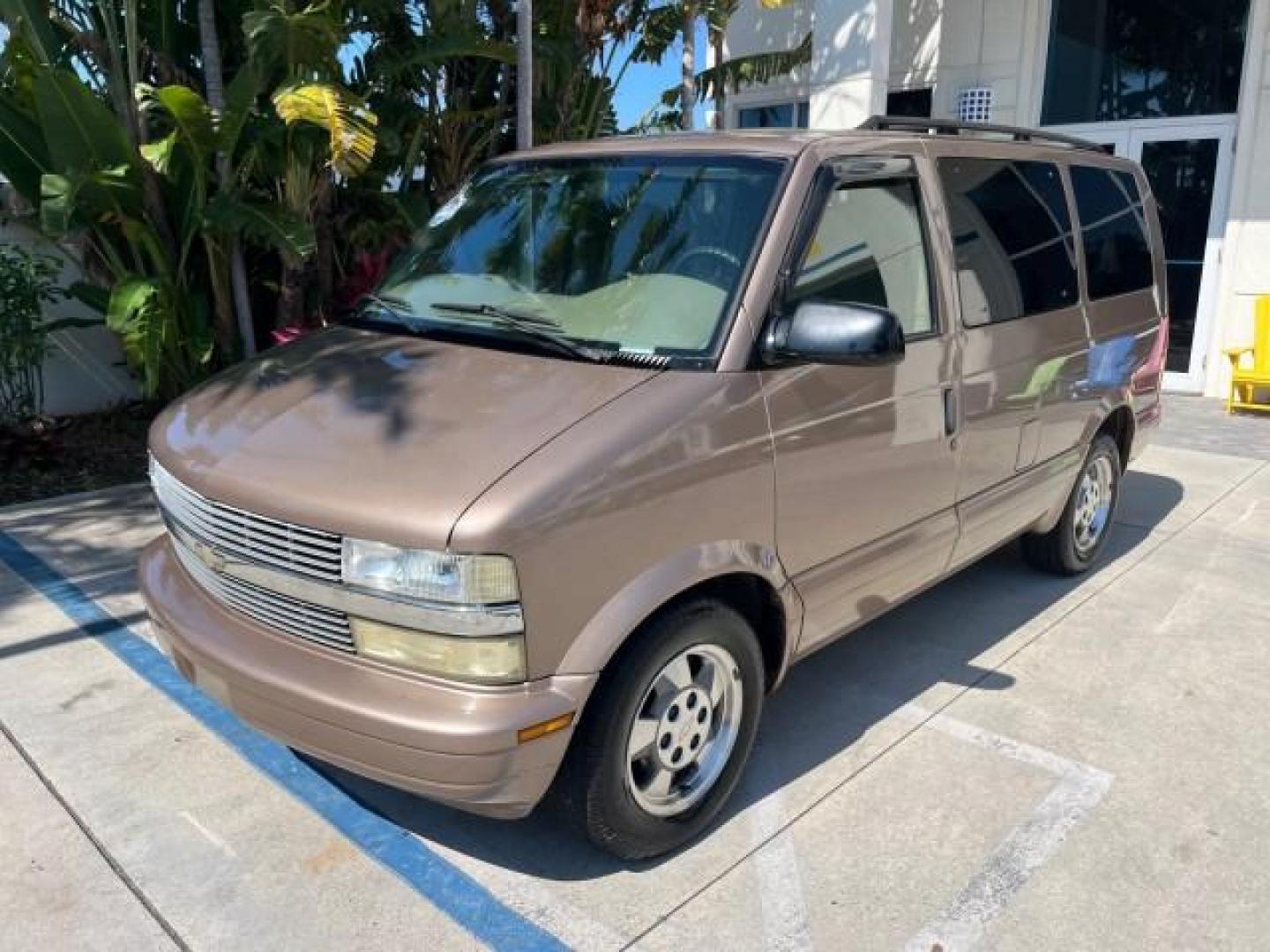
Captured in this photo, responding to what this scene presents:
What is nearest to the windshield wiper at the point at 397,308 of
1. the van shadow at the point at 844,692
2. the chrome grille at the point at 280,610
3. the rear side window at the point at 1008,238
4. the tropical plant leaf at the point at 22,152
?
the chrome grille at the point at 280,610

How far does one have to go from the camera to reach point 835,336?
2.90 meters

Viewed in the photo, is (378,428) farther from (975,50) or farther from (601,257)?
(975,50)

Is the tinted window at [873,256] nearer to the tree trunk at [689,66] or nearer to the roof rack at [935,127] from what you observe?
the roof rack at [935,127]

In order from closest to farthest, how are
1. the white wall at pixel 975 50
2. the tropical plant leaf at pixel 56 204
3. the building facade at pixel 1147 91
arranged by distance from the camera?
the tropical plant leaf at pixel 56 204 < the building facade at pixel 1147 91 < the white wall at pixel 975 50

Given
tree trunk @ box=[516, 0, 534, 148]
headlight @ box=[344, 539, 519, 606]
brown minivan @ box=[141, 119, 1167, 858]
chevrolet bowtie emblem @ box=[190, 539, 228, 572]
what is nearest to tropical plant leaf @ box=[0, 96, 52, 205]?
tree trunk @ box=[516, 0, 534, 148]

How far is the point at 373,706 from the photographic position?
2.50 m

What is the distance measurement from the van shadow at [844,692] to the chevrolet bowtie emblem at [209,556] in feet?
2.86

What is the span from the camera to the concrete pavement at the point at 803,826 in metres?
2.74

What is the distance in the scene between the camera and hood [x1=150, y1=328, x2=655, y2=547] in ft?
8.17

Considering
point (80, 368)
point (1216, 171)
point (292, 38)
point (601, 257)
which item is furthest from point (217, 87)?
point (1216, 171)

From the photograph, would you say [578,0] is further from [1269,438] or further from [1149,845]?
[1149,845]

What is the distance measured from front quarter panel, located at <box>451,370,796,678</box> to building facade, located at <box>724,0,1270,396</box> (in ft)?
27.6

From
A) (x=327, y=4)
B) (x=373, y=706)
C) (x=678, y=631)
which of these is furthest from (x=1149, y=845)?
(x=327, y=4)

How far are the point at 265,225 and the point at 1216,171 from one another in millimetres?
8778
